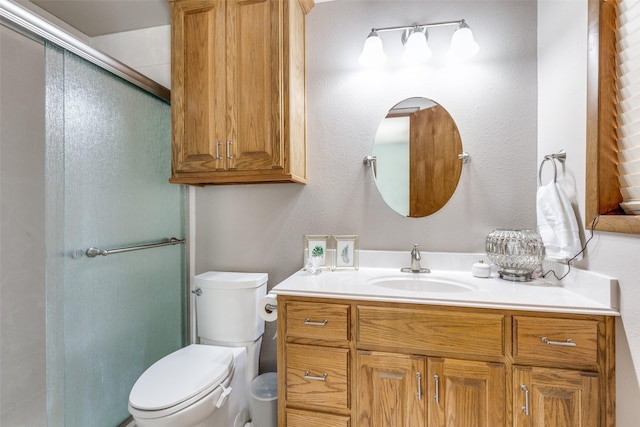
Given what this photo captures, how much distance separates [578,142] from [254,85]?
141cm

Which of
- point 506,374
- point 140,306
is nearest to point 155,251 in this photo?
point 140,306

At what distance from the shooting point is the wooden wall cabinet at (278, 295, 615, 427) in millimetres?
925

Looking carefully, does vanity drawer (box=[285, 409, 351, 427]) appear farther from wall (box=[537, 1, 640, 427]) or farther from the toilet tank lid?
wall (box=[537, 1, 640, 427])

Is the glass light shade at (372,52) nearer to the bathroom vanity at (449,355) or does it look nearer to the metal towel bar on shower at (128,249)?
the bathroom vanity at (449,355)

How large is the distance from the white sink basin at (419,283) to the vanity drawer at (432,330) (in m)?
0.28

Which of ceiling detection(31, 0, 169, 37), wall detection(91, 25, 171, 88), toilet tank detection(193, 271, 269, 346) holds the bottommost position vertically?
toilet tank detection(193, 271, 269, 346)

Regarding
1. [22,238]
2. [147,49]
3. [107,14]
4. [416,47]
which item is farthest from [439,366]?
[107,14]

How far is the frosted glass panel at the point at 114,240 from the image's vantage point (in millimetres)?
1272

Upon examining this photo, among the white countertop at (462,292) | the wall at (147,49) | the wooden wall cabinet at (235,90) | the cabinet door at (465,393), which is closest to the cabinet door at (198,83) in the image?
the wooden wall cabinet at (235,90)

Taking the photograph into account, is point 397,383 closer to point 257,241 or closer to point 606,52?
point 257,241

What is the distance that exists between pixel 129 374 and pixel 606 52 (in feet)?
8.27

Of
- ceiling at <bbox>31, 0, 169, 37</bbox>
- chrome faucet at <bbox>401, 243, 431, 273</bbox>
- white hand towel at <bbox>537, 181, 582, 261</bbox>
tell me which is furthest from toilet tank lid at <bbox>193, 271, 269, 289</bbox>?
ceiling at <bbox>31, 0, 169, 37</bbox>

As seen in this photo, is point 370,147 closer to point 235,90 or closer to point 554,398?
point 235,90

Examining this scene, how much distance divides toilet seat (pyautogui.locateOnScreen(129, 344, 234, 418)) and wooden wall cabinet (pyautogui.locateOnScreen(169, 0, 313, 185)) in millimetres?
866
